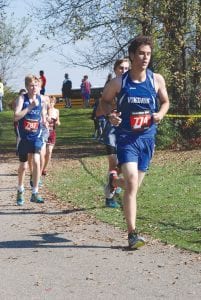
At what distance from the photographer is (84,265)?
6.06 m

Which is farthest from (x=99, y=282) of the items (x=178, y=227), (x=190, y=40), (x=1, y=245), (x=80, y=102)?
(x=80, y=102)

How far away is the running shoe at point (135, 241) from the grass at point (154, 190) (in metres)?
0.43

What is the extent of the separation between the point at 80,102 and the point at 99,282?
3903 cm

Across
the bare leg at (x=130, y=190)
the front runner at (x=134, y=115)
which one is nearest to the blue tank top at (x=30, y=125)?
the front runner at (x=134, y=115)

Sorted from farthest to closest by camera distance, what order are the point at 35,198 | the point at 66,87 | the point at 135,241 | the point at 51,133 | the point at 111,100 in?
the point at 66,87 → the point at 51,133 → the point at 35,198 → the point at 111,100 → the point at 135,241

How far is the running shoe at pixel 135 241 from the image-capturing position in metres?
6.54

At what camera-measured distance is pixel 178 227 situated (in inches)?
306

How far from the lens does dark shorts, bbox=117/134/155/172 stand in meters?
6.79

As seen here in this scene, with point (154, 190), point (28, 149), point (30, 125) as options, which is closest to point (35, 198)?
point (28, 149)

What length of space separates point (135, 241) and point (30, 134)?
3.76m

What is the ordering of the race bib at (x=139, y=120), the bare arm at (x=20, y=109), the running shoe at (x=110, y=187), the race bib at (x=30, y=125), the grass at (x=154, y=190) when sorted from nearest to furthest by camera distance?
the race bib at (x=139, y=120) < the grass at (x=154, y=190) < the running shoe at (x=110, y=187) < the bare arm at (x=20, y=109) < the race bib at (x=30, y=125)

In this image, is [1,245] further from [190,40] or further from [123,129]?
[190,40]

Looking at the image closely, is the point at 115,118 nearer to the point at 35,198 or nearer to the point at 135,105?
the point at 135,105

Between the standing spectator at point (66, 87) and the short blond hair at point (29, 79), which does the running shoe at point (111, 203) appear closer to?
the short blond hair at point (29, 79)
